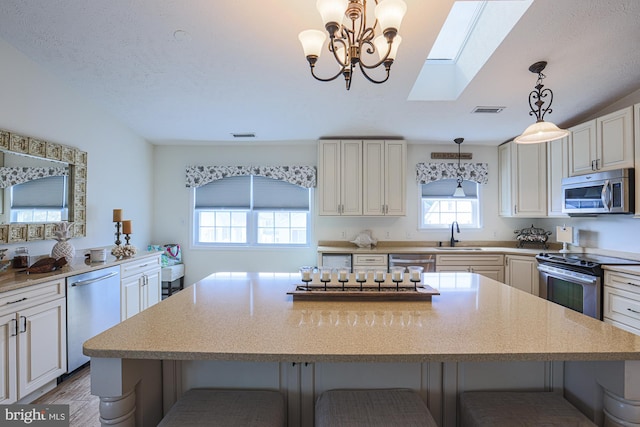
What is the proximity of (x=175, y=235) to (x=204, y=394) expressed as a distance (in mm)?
3871

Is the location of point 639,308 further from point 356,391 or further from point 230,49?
point 230,49

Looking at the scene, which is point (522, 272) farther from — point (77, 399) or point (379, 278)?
point (77, 399)

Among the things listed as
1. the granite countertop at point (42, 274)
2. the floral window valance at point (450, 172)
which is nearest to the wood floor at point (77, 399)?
the granite countertop at point (42, 274)

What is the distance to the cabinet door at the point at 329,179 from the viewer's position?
4184 millimetres

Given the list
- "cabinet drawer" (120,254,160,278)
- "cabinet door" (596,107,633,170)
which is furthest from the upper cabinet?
"cabinet drawer" (120,254,160,278)

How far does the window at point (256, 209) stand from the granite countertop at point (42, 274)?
1.81m

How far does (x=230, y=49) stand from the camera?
2326 millimetres

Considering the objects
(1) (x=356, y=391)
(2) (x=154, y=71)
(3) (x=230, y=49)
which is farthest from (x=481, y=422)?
(2) (x=154, y=71)

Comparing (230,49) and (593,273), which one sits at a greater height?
(230,49)

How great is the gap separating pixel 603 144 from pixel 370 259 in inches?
104

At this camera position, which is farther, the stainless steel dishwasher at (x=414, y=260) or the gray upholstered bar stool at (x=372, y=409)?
the stainless steel dishwasher at (x=414, y=260)

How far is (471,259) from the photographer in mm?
3904

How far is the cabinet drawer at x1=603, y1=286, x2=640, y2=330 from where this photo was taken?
245 centimetres

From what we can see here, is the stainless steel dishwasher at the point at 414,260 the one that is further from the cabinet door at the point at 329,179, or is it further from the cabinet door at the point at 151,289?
the cabinet door at the point at 151,289
